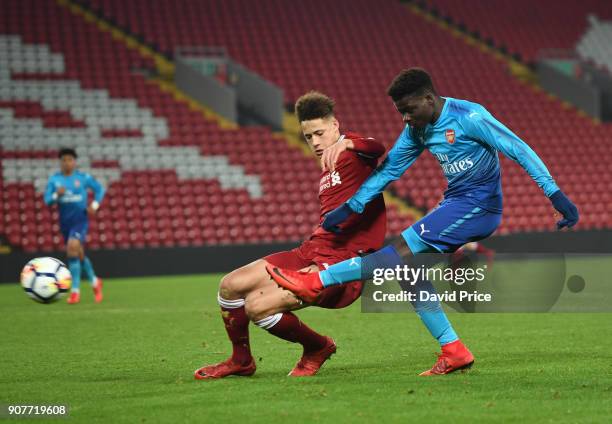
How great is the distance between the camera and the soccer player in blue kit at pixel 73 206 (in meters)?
13.3

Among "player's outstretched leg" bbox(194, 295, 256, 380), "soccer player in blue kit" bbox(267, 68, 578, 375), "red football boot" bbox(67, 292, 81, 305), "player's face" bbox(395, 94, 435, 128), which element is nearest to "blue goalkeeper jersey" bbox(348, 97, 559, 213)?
"soccer player in blue kit" bbox(267, 68, 578, 375)

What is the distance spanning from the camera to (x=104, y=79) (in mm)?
22484

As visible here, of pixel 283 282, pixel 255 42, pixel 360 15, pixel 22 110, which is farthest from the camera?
pixel 360 15

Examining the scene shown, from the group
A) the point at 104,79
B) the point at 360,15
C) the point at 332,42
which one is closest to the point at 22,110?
the point at 104,79

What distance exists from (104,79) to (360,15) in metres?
8.81

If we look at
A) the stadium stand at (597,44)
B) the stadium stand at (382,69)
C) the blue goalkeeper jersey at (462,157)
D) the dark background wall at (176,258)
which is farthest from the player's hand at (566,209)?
the stadium stand at (597,44)

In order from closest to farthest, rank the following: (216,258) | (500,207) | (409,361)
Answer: (500,207), (409,361), (216,258)

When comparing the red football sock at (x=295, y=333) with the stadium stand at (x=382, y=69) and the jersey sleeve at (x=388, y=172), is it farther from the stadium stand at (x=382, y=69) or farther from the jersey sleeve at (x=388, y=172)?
the stadium stand at (x=382, y=69)

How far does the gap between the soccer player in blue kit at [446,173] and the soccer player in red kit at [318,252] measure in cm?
16

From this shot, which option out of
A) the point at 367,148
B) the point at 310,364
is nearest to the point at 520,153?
the point at 367,148

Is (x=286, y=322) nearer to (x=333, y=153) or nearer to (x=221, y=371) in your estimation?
(x=221, y=371)

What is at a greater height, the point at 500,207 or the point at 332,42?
the point at 332,42

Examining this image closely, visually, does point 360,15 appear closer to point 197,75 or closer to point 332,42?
point 332,42

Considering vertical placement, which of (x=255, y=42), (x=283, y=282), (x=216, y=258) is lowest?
(x=216, y=258)
